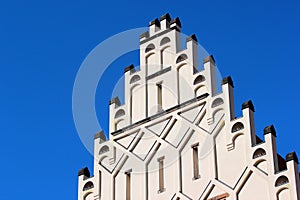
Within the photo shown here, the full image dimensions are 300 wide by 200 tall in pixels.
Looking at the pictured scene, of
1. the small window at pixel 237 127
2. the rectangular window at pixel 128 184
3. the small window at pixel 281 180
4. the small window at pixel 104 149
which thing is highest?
the small window at pixel 104 149

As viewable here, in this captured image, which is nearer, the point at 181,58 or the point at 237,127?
the point at 237,127

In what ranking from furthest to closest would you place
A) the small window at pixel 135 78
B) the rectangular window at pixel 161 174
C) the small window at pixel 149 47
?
the small window at pixel 149 47, the small window at pixel 135 78, the rectangular window at pixel 161 174

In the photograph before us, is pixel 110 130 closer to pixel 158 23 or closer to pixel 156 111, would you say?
pixel 156 111

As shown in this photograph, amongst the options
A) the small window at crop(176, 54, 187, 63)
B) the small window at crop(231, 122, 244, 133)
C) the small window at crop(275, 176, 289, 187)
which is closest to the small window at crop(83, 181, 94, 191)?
the small window at crop(176, 54, 187, 63)

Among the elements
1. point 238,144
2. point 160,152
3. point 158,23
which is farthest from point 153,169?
point 158,23

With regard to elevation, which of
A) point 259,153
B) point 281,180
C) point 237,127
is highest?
point 237,127

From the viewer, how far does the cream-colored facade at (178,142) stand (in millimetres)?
30484

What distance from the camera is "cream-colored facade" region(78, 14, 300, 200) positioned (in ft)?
100

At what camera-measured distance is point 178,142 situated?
107ft

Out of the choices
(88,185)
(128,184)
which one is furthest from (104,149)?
(128,184)

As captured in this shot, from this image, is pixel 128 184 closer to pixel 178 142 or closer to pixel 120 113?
pixel 178 142

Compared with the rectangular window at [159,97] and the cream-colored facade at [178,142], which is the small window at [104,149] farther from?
the rectangular window at [159,97]

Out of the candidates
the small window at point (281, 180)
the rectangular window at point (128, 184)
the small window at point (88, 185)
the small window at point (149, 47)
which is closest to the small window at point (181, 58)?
the small window at point (149, 47)

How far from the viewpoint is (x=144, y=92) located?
34.5m
